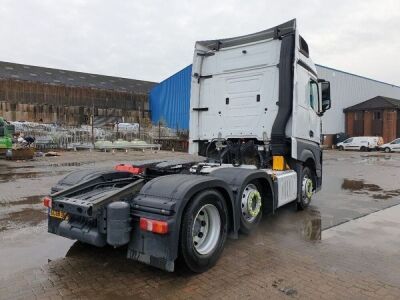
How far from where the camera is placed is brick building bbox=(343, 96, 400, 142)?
1727 inches

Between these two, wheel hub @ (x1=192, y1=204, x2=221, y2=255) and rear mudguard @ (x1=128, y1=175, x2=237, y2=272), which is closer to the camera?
rear mudguard @ (x1=128, y1=175, x2=237, y2=272)

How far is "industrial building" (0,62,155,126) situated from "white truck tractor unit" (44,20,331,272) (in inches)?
1403

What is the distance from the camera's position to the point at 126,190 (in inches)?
177

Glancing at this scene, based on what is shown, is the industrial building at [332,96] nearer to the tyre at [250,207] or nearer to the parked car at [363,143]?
the parked car at [363,143]

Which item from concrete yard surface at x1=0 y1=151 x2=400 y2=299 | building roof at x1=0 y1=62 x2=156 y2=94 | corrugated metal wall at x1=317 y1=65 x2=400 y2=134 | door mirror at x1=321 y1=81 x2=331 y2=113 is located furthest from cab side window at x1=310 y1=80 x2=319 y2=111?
building roof at x1=0 y1=62 x2=156 y2=94

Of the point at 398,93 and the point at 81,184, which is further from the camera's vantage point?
the point at 398,93

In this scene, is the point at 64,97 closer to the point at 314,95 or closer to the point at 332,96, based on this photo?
the point at 332,96

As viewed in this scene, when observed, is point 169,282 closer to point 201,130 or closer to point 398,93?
point 201,130

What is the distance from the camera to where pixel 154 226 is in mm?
3846

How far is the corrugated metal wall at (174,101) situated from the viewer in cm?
3931

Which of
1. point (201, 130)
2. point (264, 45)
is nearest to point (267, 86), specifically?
point (264, 45)

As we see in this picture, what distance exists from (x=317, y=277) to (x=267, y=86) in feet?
13.3

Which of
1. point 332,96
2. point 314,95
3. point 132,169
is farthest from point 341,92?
point 132,169

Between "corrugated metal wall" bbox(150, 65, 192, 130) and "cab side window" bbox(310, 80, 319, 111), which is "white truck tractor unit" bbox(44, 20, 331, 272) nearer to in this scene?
"cab side window" bbox(310, 80, 319, 111)
